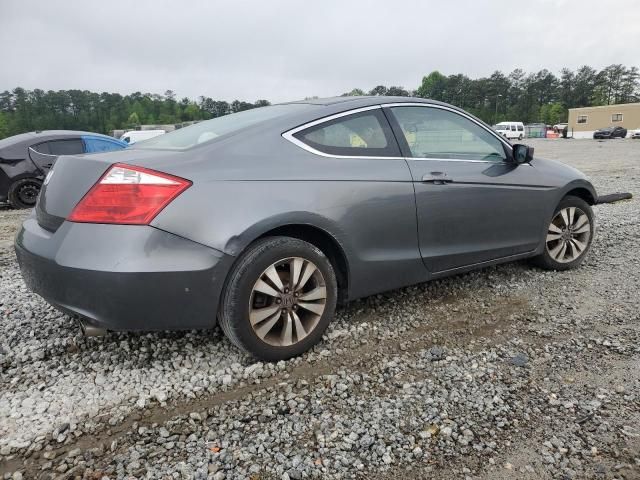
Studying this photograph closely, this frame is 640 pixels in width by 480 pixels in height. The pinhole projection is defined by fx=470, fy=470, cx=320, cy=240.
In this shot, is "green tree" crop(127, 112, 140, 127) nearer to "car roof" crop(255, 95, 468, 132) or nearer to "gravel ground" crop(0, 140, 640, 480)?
"car roof" crop(255, 95, 468, 132)

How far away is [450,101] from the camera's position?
4161 inches

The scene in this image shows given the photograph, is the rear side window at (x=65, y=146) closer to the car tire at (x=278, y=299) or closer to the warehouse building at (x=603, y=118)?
the car tire at (x=278, y=299)

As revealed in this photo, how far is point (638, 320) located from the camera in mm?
3211

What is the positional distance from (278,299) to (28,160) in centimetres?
872

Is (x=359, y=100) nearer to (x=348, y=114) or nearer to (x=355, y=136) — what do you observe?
(x=348, y=114)

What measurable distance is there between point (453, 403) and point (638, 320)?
1.79 m

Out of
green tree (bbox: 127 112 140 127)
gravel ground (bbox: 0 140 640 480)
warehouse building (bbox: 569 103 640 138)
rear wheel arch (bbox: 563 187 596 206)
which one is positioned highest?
green tree (bbox: 127 112 140 127)

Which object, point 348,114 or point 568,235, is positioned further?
point 568,235

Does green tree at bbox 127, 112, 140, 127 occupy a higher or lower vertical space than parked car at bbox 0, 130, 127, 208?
higher

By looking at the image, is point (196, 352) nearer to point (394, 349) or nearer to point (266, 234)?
point (266, 234)

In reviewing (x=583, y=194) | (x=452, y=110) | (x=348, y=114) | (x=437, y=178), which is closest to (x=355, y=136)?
(x=348, y=114)

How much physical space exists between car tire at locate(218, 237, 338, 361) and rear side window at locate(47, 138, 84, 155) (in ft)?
27.7

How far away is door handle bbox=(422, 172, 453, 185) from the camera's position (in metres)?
3.14

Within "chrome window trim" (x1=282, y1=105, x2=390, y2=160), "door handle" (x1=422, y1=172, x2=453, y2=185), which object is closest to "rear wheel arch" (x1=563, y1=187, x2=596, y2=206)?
"door handle" (x1=422, y1=172, x2=453, y2=185)
